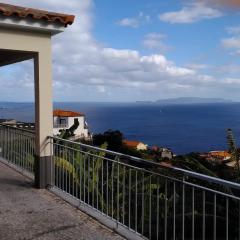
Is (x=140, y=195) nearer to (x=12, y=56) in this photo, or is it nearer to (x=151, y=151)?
(x=12, y=56)

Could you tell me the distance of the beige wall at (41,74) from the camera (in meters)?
6.96

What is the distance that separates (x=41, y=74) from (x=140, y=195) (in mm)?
2813

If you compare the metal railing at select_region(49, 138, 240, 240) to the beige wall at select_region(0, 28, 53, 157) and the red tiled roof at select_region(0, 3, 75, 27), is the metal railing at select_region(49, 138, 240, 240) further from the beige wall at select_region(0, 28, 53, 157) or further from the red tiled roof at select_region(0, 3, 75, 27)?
the red tiled roof at select_region(0, 3, 75, 27)

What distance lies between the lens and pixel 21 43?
274 inches

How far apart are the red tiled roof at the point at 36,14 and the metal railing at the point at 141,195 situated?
212 centimetres

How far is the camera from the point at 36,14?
6.82m

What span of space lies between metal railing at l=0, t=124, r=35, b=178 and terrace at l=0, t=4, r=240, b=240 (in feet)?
0.19

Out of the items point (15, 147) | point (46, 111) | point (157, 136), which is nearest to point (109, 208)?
point (46, 111)

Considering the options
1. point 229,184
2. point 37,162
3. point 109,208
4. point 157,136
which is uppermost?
point 229,184

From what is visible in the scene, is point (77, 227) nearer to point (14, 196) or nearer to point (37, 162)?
point (14, 196)

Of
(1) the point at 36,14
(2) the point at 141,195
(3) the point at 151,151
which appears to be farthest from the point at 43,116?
(3) the point at 151,151

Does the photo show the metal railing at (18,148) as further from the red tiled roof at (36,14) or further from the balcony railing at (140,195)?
the red tiled roof at (36,14)

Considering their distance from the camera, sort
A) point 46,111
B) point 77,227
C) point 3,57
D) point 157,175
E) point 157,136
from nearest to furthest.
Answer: point 157,175
point 77,227
point 46,111
point 3,57
point 157,136

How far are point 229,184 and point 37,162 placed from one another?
15.7ft
